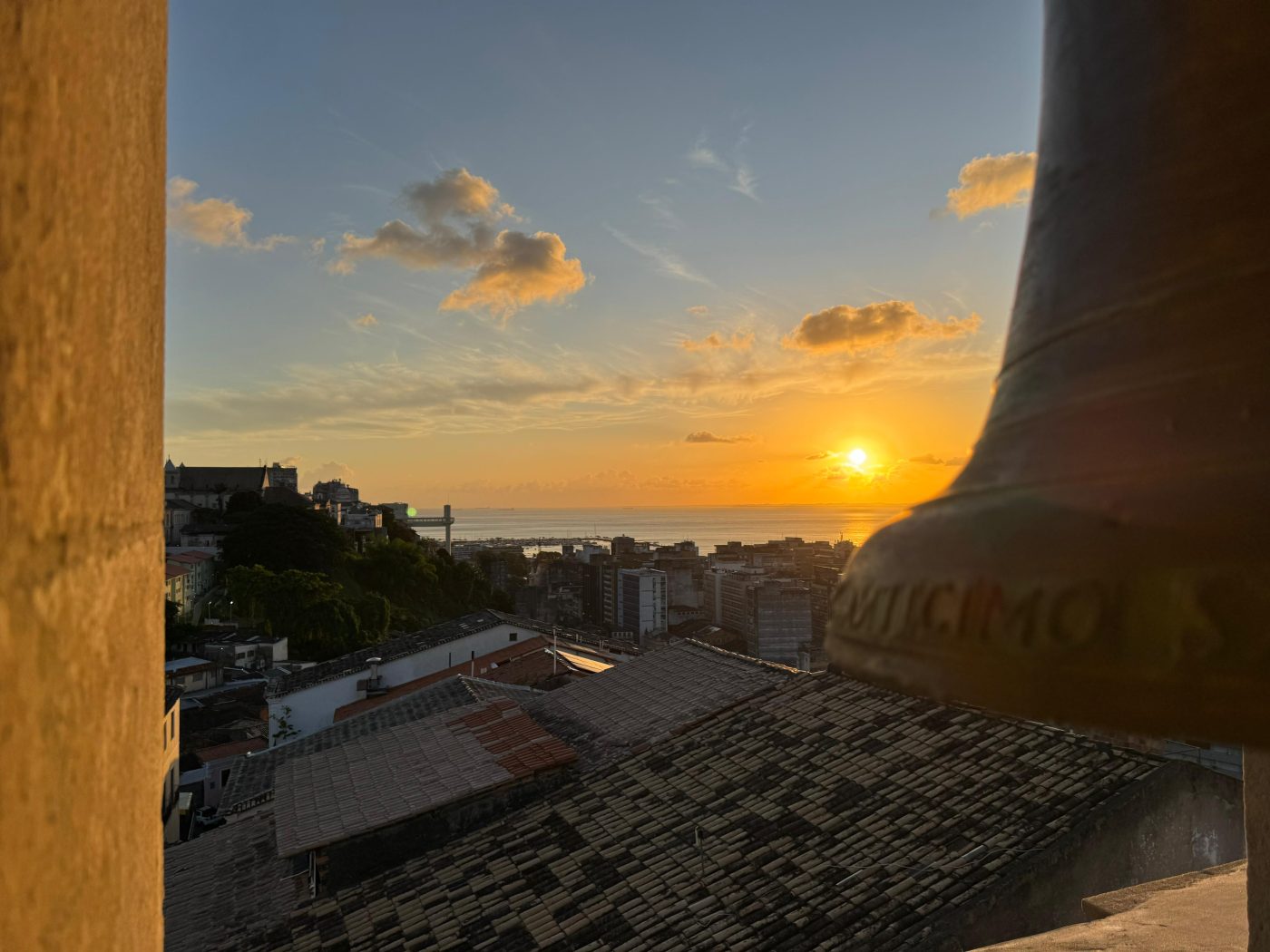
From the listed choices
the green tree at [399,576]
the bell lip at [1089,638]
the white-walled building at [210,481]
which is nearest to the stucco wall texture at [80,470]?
the bell lip at [1089,638]

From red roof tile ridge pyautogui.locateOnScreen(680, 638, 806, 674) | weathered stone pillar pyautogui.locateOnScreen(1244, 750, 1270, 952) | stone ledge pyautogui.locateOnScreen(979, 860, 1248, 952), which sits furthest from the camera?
red roof tile ridge pyautogui.locateOnScreen(680, 638, 806, 674)

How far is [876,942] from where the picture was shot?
4.70 metres

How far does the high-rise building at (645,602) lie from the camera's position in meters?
48.2

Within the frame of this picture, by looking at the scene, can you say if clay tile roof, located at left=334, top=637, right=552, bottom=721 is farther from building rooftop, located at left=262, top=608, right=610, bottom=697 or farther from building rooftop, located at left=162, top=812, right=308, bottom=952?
building rooftop, located at left=162, top=812, right=308, bottom=952

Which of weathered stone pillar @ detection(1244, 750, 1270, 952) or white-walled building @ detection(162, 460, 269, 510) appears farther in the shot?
white-walled building @ detection(162, 460, 269, 510)

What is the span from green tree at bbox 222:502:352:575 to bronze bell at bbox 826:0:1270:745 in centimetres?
4302

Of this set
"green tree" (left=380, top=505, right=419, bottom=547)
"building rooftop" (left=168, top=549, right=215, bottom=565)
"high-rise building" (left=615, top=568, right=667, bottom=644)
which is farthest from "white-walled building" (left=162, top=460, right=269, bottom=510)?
"high-rise building" (left=615, top=568, right=667, bottom=644)

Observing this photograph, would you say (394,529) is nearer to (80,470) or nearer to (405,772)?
(405,772)

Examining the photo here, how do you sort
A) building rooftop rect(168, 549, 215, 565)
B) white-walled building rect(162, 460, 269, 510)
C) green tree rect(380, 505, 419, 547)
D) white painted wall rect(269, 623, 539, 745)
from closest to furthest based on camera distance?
white painted wall rect(269, 623, 539, 745) < building rooftop rect(168, 549, 215, 565) < green tree rect(380, 505, 419, 547) < white-walled building rect(162, 460, 269, 510)

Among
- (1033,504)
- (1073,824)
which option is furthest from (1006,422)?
(1073,824)

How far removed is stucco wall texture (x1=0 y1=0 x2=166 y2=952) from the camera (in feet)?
2.31

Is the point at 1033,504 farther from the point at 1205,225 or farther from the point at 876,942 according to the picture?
the point at 876,942

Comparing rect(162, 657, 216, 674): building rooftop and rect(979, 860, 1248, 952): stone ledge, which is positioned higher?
rect(979, 860, 1248, 952): stone ledge

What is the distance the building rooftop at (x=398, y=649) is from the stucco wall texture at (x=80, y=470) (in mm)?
19100
